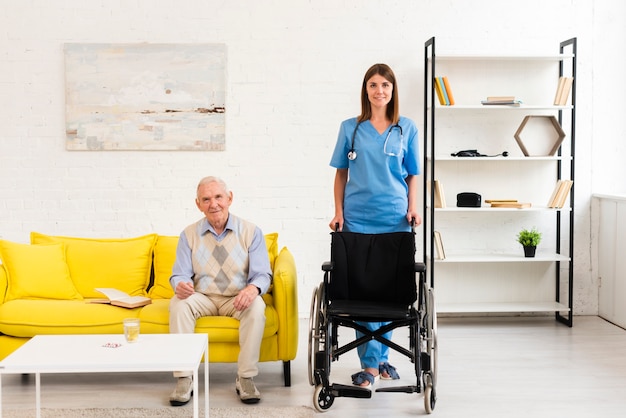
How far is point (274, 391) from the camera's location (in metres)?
3.62

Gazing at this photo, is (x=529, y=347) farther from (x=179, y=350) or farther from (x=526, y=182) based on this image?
(x=179, y=350)

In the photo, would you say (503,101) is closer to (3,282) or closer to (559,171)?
(559,171)

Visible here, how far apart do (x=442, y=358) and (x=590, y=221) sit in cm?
191

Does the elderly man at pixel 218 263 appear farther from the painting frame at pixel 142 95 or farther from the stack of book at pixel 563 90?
the stack of book at pixel 563 90

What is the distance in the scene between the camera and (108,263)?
13.7 ft

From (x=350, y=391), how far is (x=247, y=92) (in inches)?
107

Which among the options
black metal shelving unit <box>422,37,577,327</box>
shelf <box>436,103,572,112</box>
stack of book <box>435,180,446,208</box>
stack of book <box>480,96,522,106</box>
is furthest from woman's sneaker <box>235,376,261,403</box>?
stack of book <box>480,96,522,106</box>

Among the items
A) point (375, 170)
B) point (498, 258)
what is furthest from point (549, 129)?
point (375, 170)

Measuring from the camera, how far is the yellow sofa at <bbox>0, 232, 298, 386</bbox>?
3660mm

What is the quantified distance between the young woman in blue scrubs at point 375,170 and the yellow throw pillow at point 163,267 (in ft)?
3.38

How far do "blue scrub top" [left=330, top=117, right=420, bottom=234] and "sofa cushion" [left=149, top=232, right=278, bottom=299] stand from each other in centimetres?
61

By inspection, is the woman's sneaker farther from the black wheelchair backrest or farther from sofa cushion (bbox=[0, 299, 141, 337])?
sofa cushion (bbox=[0, 299, 141, 337])

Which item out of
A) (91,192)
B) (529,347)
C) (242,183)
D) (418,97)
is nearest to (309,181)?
(242,183)

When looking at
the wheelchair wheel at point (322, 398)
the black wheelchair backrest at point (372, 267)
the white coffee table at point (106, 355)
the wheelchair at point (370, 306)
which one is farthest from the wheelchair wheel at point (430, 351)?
the white coffee table at point (106, 355)
